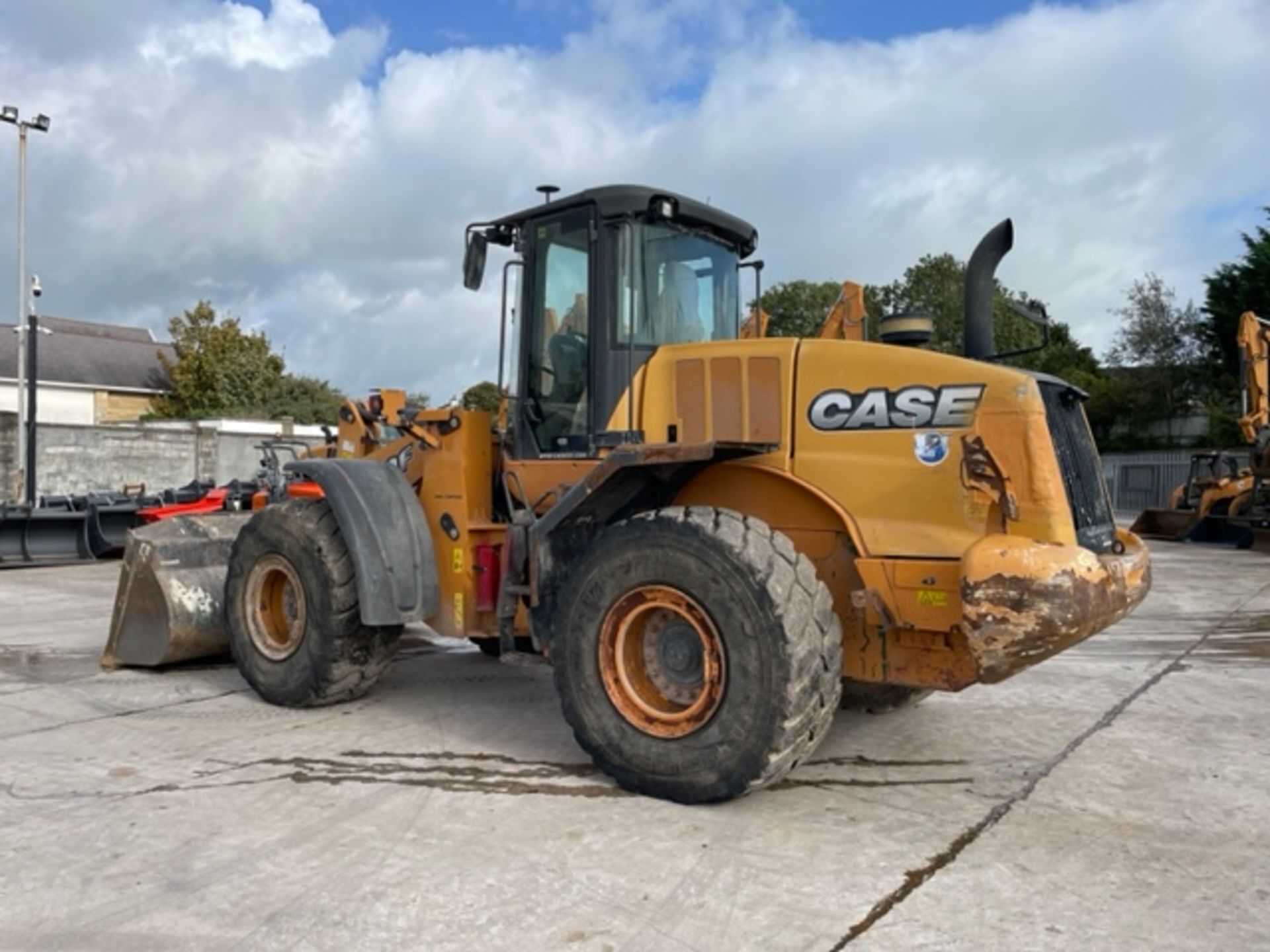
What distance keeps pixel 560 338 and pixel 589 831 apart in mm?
2522

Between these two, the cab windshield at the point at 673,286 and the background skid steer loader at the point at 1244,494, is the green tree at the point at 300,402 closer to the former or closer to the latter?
the background skid steer loader at the point at 1244,494

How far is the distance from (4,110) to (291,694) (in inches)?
972

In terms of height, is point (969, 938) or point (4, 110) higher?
point (4, 110)

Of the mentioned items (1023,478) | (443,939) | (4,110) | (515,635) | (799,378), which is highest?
(4,110)

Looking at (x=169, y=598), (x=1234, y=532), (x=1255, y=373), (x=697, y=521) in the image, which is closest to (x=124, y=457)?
(x=169, y=598)

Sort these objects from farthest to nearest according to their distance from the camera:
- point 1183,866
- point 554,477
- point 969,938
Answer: point 554,477 < point 1183,866 < point 969,938

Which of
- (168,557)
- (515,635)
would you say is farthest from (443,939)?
(168,557)

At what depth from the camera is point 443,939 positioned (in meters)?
3.29

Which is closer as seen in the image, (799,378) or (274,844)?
(274,844)

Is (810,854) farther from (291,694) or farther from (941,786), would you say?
(291,694)

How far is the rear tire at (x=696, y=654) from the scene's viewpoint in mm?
4172

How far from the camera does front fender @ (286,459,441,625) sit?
18.4 feet

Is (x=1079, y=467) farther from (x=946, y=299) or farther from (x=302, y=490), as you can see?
(x=946, y=299)

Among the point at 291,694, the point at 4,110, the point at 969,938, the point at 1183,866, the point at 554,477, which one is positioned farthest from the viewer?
the point at 4,110
